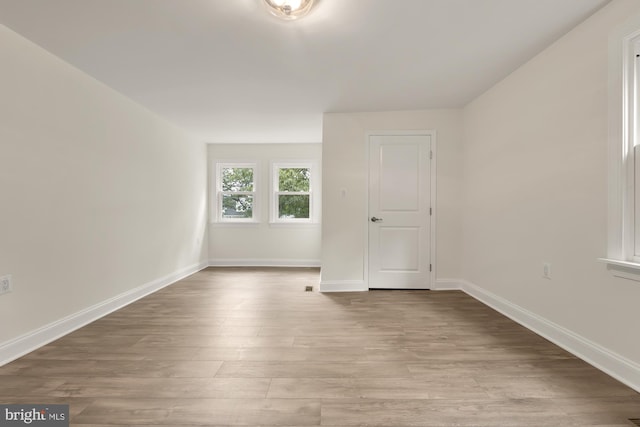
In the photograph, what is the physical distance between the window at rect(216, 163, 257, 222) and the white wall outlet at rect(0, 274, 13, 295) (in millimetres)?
3933

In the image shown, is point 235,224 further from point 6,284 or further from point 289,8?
point 289,8

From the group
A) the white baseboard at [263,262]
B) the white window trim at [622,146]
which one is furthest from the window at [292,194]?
the white window trim at [622,146]

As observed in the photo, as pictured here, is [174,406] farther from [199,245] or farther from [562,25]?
[199,245]

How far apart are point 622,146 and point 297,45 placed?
2336 mm

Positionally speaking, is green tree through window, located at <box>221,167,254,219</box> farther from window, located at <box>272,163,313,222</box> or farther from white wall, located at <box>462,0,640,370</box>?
white wall, located at <box>462,0,640,370</box>

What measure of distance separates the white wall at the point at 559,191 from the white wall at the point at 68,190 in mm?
4122

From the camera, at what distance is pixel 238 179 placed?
6.15 meters

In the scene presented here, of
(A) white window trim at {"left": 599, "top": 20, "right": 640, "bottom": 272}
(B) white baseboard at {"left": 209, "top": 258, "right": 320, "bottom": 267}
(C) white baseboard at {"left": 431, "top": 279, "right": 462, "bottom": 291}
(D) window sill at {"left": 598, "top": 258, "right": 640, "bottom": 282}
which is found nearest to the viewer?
(D) window sill at {"left": 598, "top": 258, "right": 640, "bottom": 282}

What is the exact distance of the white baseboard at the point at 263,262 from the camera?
6.05m

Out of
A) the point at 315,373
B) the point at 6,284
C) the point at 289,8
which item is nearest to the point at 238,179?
the point at 6,284

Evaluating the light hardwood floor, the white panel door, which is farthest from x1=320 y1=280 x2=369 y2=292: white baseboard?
the light hardwood floor

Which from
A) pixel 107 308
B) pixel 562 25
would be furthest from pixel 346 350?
pixel 562 25

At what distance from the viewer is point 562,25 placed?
223 cm

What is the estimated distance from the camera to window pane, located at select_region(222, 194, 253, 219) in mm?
6148
